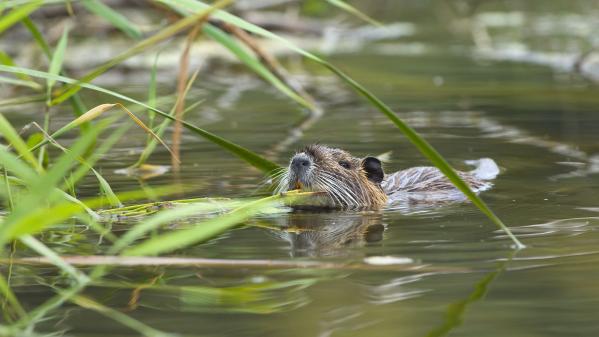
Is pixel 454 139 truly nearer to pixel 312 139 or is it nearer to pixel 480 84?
pixel 312 139

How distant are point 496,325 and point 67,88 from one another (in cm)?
198

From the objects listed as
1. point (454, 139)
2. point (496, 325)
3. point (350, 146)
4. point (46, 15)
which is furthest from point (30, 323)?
point (46, 15)

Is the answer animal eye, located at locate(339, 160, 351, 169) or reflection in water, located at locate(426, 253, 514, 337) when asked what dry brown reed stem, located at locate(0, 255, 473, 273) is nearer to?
reflection in water, located at locate(426, 253, 514, 337)

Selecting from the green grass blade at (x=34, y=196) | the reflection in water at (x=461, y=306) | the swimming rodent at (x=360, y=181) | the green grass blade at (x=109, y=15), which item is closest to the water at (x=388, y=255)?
the reflection in water at (x=461, y=306)

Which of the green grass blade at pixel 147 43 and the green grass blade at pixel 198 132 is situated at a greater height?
the green grass blade at pixel 147 43

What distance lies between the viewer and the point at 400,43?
12.8 metres

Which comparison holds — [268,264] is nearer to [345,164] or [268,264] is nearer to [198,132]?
[198,132]

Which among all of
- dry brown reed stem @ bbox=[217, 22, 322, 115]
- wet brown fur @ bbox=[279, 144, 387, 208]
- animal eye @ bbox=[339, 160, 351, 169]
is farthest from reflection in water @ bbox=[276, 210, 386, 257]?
dry brown reed stem @ bbox=[217, 22, 322, 115]

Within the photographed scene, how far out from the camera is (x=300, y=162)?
4539 mm

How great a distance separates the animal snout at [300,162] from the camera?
14.9ft

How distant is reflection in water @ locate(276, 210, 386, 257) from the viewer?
356cm

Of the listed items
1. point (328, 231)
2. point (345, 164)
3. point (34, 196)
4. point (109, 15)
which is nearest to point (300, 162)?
point (345, 164)

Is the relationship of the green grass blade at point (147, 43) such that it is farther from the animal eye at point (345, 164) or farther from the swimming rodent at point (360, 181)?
the animal eye at point (345, 164)

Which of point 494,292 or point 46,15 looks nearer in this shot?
point 494,292
